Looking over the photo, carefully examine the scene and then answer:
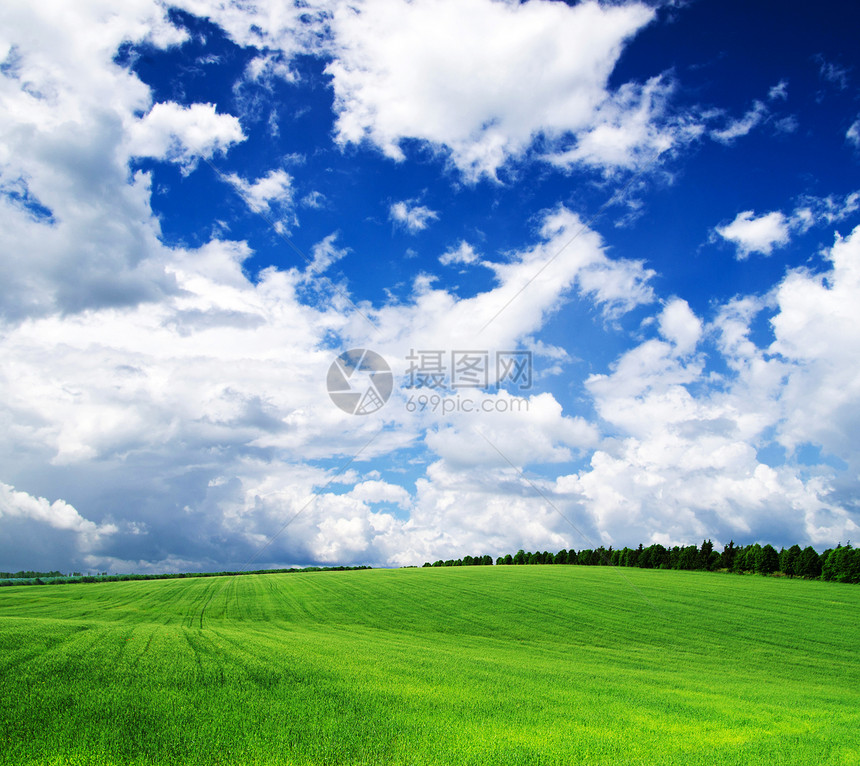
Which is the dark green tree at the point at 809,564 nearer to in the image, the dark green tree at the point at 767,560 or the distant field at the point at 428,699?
the dark green tree at the point at 767,560

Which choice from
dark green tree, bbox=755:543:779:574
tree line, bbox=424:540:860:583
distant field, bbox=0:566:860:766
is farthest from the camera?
dark green tree, bbox=755:543:779:574

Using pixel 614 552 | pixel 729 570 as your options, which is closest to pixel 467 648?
pixel 729 570

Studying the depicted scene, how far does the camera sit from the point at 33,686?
10.1 metres

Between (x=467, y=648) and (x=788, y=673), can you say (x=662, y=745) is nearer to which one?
(x=467, y=648)

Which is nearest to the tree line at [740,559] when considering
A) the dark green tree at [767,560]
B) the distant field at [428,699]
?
the dark green tree at [767,560]

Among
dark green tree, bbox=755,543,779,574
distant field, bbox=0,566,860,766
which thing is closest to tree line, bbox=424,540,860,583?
dark green tree, bbox=755,543,779,574

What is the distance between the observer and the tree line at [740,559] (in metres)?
72.3

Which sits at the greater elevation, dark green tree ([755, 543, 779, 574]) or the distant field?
the distant field

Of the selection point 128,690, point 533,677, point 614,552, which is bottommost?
point 614,552

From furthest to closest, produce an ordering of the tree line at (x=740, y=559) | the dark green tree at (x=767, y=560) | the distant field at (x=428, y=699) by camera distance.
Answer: the dark green tree at (x=767, y=560) → the tree line at (x=740, y=559) → the distant field at (x=428, y=699)

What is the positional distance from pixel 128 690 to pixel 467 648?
18.0 meters

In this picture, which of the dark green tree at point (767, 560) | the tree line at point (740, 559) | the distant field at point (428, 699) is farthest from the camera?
the dark green tree at point (767, 560)

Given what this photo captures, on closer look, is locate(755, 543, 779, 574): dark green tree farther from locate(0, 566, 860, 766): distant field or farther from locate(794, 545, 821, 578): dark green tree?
locate(0, 566, 860, 766): distant field

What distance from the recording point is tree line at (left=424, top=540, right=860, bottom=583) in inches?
2847
